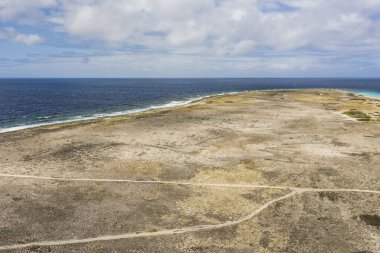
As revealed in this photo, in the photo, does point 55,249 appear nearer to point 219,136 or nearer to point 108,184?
point 108,184

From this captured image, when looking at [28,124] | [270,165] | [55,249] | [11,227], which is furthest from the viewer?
[28,124]

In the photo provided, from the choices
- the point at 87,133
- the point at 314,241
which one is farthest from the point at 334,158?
the point at 87,133

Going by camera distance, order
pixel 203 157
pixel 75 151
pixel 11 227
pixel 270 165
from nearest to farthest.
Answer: pixel 11 227
pixel 270 165
pixel 203 157
pixel 75 151

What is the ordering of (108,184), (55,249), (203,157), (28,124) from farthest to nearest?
(28,124) → (203,157) → (108,184) → (55,249)

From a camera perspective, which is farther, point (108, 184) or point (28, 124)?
point (28, 124)

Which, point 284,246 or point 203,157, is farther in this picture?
point 203,157

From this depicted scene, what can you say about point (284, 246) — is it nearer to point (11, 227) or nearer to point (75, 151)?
point (11, 227)

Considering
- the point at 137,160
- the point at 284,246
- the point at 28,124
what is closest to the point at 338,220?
the point at 284,246
